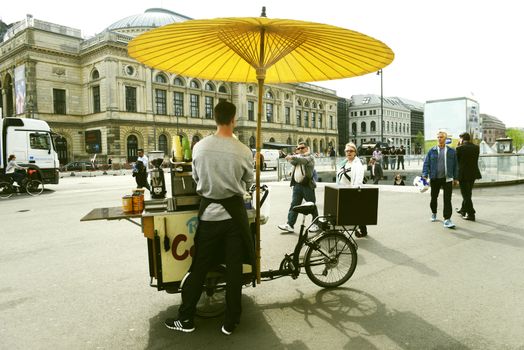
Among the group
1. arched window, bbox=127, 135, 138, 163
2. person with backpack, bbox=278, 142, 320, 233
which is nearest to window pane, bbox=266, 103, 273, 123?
arched window, bbox=127, 135, 138, 163

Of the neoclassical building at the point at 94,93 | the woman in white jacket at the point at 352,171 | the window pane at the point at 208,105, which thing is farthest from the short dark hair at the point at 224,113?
the window pane at the point at 208,105

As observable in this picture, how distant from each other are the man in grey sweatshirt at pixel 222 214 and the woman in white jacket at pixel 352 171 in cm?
365

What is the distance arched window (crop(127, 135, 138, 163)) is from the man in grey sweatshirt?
1847 inches

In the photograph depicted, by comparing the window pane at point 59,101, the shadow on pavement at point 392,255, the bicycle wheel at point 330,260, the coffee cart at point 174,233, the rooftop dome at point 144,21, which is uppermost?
the rooftop dome at point 144,21

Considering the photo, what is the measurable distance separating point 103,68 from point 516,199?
45.8 metres

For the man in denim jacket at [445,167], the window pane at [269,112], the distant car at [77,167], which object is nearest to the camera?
the man in denim jacket at [445,167]

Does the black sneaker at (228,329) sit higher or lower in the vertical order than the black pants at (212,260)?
lower

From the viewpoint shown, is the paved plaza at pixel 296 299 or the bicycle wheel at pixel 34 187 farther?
the bicycle wheel at pixel 34 187

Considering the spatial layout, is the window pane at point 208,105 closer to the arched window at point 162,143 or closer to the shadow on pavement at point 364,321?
the arched window at point 162,143

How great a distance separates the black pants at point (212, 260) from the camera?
3393mm

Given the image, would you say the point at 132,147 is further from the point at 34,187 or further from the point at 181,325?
the point at 181,325

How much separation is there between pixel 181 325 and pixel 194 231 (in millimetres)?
867

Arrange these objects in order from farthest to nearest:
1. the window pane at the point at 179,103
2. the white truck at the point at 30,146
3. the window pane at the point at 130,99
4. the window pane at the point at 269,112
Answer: the window pane at the point at 269,112 → the window pane at the point at 179,103 → the window pane at the point at 130,99 → the white truck at the point at 30,146

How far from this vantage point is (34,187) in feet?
56.0
